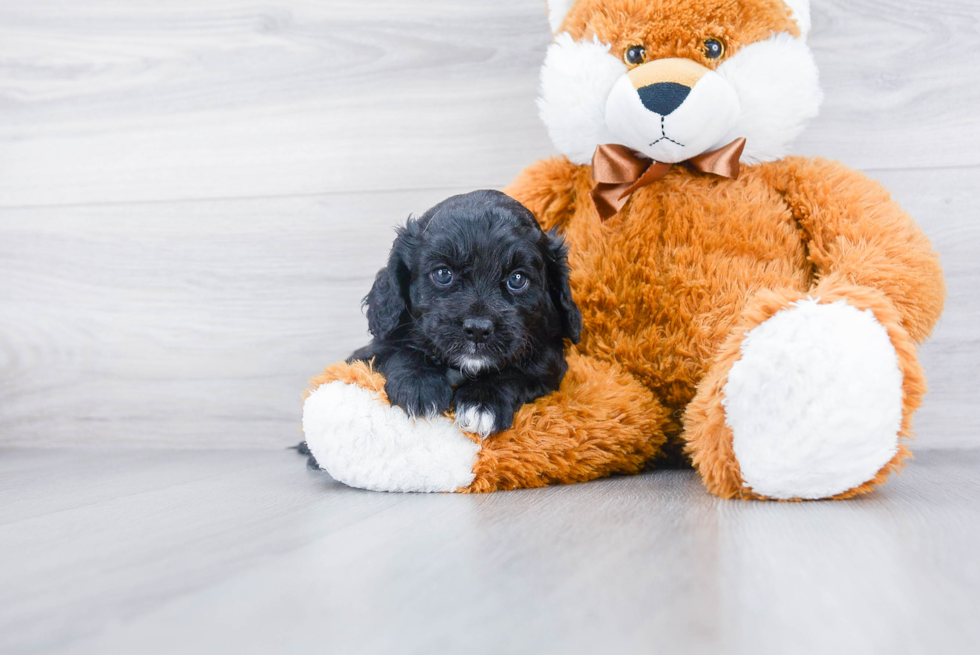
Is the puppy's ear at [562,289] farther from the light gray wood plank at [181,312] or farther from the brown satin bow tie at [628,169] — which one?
the light gray wood plank at [181,312]

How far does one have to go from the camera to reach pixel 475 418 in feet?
3.19

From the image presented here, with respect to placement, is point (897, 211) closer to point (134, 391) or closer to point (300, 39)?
point (300, 39)

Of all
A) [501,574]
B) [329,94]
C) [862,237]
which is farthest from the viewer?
[329,94]

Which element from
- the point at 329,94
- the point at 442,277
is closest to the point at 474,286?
the point at 442,277

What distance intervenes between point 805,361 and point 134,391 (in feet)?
4.80

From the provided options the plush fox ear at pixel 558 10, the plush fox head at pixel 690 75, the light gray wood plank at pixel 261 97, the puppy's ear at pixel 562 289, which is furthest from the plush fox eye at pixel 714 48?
the light gray wood plank at pixel 261 97

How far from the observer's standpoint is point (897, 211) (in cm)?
109

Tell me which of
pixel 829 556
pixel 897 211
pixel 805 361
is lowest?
pixel 829 556

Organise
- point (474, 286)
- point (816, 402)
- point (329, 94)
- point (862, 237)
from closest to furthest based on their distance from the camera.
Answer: point (816, 402)
point (474, 286)
point (862, 237)
point (329, 94)

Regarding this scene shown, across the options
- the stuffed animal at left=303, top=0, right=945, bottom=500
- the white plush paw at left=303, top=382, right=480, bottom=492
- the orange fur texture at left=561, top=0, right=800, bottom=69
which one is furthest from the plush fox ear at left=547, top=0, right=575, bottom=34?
the white plush paw at left=303, top=382, right=480, bottom=492

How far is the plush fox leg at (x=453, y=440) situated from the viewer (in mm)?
984

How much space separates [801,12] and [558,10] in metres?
0.40

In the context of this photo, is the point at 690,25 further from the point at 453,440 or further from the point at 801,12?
the point at 453,440

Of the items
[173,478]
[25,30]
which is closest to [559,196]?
[173,478]
